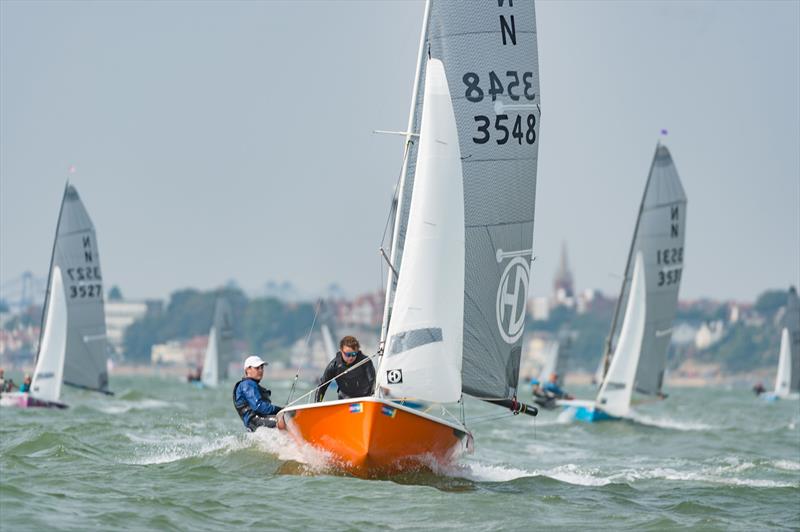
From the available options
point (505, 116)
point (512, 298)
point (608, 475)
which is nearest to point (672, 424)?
point (608, 475)

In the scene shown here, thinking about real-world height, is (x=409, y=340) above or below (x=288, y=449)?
above

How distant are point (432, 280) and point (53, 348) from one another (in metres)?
18.1

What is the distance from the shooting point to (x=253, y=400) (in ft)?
44.9

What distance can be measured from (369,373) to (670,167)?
1759cm

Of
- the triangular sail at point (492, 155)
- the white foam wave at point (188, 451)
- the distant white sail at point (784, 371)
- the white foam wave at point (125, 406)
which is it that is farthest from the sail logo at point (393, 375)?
the distant white sail at point (784, 371)

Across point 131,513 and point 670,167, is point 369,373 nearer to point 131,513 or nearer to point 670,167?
point 131,513

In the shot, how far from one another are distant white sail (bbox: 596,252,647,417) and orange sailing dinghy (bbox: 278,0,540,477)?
1469 centimetres

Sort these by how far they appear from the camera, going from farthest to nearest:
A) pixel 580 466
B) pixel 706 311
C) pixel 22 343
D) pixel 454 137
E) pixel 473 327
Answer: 1. pixel 706 311
2. pixel 22 343
3. pixel 580 466
4. pixel 473 327
5. pixel 454 137

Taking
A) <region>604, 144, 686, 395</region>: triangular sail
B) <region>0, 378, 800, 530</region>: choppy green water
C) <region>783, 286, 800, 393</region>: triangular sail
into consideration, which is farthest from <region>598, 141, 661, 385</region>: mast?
<region>783, 286, 800, 393</region>: triangular sail

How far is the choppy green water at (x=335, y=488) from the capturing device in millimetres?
11047

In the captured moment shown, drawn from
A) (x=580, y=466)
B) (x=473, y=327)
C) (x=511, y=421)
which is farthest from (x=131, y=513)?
(x=511, y=421)

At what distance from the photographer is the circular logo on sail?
49.0 feet

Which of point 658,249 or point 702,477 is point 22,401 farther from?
point 702,477

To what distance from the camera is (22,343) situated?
191 ft
